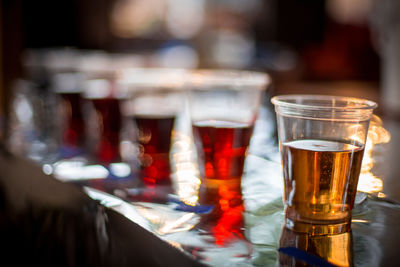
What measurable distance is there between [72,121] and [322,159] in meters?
0.78

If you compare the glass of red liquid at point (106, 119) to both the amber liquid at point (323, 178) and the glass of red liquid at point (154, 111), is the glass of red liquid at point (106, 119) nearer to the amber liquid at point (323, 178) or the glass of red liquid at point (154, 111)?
the glass of red liquid at point (154, 111)

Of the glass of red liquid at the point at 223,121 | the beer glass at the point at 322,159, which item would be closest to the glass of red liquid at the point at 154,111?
the glass of red liquid at the point at 223,121

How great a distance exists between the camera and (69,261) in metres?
0.80

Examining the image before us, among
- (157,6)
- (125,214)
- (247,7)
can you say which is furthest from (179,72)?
(247,7)

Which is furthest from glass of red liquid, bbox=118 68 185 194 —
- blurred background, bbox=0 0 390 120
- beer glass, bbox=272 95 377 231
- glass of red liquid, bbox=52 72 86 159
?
blurred background, bbox=0 0 390 120

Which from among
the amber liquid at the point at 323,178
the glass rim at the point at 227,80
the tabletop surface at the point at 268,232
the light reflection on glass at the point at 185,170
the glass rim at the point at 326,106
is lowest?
the tabletop surface at the point at 268,232

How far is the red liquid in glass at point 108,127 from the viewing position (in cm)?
99

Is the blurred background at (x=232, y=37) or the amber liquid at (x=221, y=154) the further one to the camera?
the blurred background at (x=232, y=37)

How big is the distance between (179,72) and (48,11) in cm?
438

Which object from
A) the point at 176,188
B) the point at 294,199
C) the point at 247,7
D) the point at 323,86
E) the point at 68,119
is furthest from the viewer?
the point at 247,7

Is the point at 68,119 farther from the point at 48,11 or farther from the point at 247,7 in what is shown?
the point at 247,7

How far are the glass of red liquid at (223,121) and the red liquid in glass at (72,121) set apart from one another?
0.44 m

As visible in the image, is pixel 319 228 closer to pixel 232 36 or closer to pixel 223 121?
pixel 223 121

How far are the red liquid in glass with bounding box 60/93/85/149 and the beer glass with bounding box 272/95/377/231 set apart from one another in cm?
68
